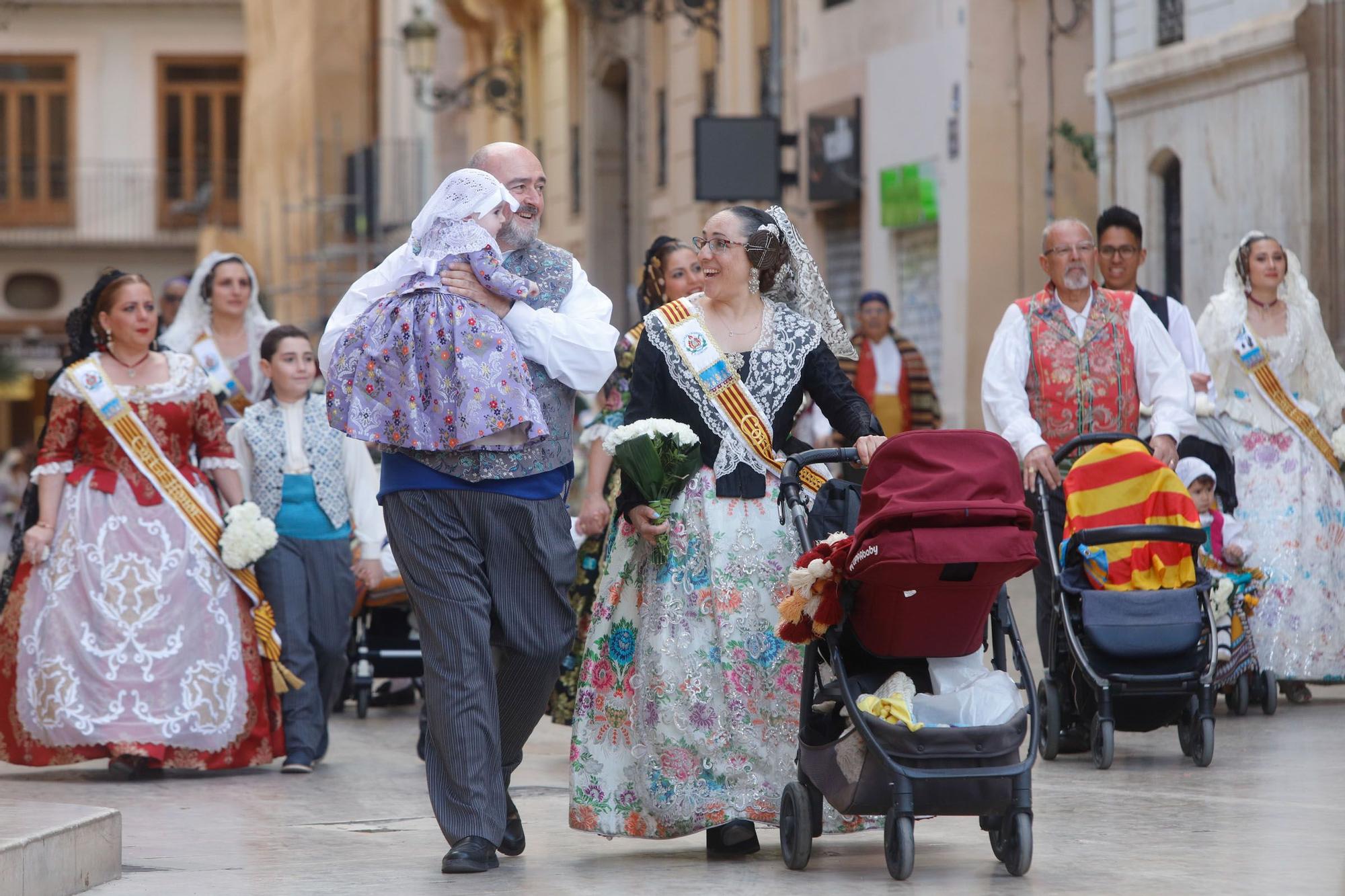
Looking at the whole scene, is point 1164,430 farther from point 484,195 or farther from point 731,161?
point 731,161

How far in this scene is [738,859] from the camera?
662cm

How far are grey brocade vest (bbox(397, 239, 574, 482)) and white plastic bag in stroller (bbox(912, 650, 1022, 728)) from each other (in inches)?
47.4

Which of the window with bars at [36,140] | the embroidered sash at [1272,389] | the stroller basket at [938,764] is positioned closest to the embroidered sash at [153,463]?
the stroller basket at [938,764]

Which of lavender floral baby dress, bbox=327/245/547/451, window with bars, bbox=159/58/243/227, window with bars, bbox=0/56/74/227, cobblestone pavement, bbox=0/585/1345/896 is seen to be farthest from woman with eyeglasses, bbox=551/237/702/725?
window with bars, bbox=0/56/74/227

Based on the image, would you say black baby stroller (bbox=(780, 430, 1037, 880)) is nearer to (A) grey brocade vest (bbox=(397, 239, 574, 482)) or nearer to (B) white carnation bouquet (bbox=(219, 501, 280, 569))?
(A) grey brocade vest (bbox=(397, 239, 574, 482))

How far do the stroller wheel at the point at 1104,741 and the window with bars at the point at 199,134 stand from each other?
45.8m

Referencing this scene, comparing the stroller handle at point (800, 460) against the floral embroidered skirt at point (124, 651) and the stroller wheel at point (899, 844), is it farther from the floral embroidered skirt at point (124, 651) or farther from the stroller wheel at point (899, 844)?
the floral embroidered skirt at point (124, 651)

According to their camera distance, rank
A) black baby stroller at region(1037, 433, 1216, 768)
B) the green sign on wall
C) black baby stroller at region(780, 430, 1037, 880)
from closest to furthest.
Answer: black baby stroller at region(780, 430, 1037, 880), black baby stroller at region(1037, 433, 1216, 768), the green sign on wall

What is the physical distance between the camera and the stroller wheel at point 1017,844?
19.9 feet

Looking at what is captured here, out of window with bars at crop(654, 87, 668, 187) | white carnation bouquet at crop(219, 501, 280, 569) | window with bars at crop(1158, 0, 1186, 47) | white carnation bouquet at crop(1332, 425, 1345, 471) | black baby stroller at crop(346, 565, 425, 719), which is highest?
window with bars at crop(654, 87, 668, 187)

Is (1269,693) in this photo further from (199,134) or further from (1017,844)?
(199,134)

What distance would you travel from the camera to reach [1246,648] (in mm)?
9930

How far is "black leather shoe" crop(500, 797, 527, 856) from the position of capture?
21.9ft

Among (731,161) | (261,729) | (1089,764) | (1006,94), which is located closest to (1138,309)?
(1089,764)
